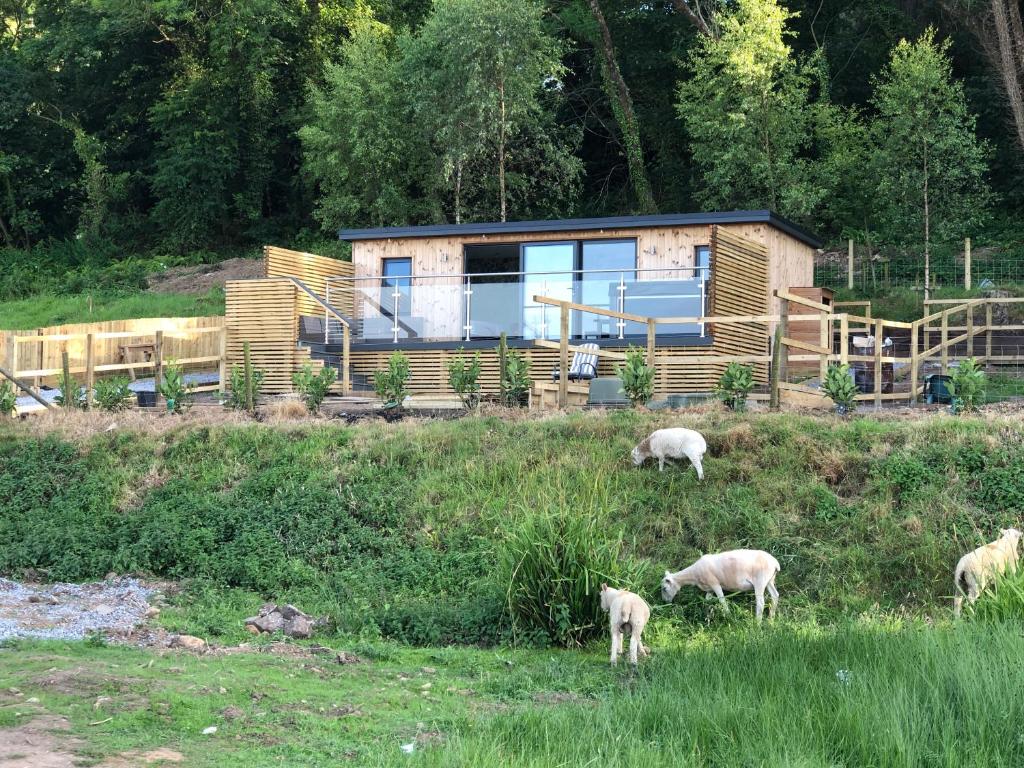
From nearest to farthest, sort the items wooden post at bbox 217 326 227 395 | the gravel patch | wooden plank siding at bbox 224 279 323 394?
1. the gravel patch
2. wooden post at bbox 217 326 227 395
3. wooden plank siding at bbox 224 279 323 394

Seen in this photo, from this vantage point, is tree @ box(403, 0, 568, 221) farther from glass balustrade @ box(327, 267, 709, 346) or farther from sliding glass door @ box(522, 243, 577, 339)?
sliding glass door @ box(522, 243, 577, 339)

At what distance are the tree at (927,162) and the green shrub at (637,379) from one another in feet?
49.4

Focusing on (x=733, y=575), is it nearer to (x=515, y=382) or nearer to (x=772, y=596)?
(x=772, y=596)

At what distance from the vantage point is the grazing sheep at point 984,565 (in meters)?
10.1

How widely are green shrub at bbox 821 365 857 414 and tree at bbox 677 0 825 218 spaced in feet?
54.7

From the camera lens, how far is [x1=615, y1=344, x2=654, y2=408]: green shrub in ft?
56.1

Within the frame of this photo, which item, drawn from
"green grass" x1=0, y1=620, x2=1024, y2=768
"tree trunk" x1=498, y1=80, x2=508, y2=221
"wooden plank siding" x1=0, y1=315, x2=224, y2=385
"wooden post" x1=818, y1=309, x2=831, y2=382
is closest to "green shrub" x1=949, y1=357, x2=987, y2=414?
"wooden post" x1=818, y1=309, x2=831, y2=382

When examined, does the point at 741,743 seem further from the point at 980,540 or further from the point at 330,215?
the point at 330,215

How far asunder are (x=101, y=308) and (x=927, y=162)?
22970 millimetres

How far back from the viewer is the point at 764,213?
75.0 ft

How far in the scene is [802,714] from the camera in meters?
7.46

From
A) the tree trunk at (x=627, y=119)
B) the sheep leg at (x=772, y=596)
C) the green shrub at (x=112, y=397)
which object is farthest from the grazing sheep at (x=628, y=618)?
the tree trunk at (x=627, y=119)

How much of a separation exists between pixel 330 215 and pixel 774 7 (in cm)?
1437

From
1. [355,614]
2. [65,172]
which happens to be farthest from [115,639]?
[65,172]
